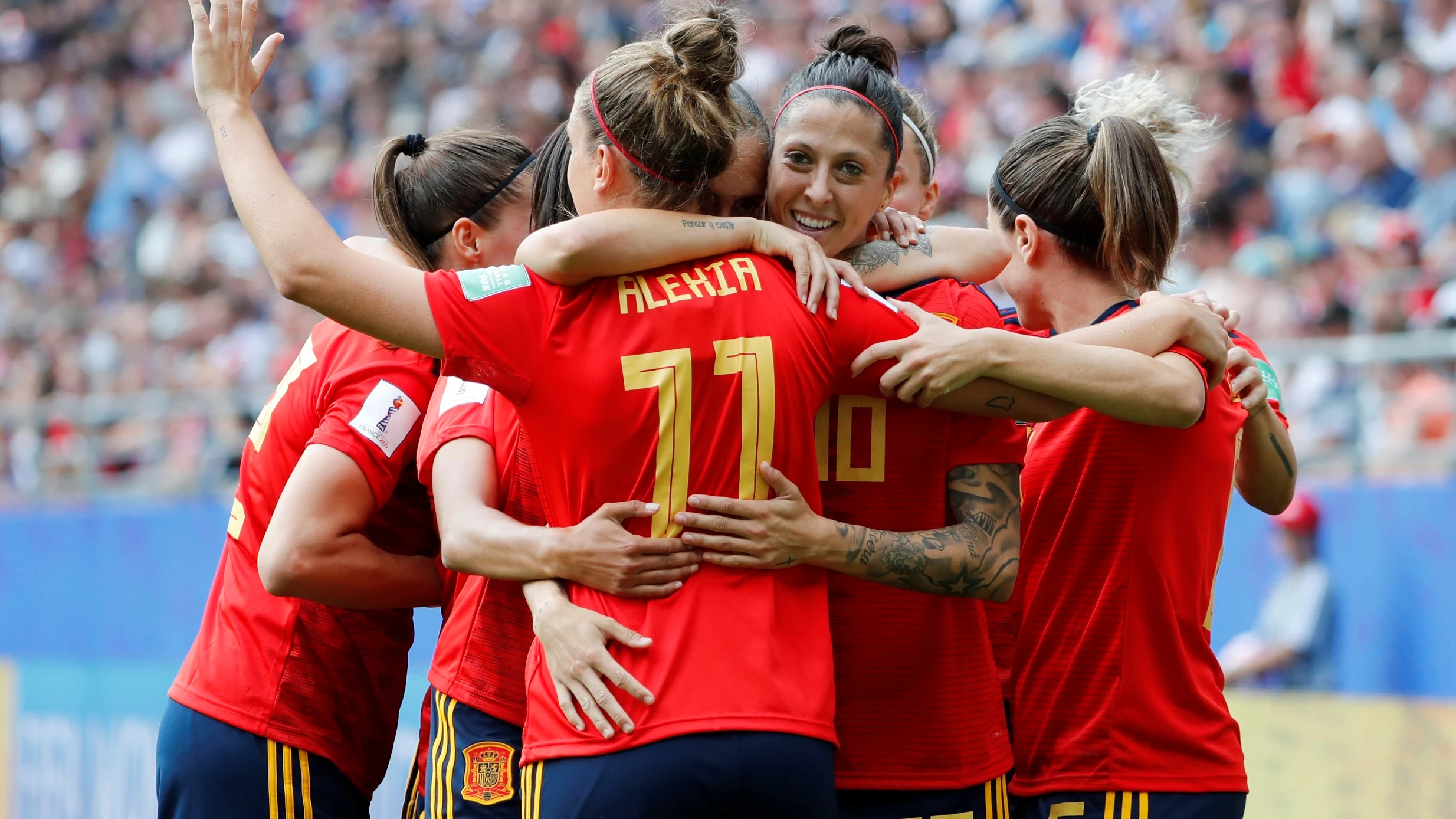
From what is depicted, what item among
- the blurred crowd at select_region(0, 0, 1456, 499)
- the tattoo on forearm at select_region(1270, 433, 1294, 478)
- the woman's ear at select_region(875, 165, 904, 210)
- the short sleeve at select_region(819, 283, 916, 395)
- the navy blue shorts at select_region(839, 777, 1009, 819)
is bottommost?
the navy blue shorts at select_region(839, 777, 1009, 819)

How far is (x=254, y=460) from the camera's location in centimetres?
370

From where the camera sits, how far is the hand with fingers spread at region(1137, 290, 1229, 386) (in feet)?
10.2

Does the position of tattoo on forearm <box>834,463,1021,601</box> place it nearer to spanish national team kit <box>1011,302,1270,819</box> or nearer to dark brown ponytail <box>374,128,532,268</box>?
spanish national team kit <box>1011,302,1270,819</box>

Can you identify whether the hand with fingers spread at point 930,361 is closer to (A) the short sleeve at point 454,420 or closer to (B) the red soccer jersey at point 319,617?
(A) the short sleeve at point 454,420

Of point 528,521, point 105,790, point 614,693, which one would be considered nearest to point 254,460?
point 528,521

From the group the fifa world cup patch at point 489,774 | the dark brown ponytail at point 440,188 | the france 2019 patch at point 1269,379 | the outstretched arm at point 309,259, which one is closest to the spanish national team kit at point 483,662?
the fifa world cup patch at point 489,774

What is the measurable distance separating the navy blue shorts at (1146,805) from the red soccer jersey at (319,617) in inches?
64.9

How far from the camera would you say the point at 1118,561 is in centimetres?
315

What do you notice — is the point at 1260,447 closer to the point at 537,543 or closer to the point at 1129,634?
the point at 1129,634

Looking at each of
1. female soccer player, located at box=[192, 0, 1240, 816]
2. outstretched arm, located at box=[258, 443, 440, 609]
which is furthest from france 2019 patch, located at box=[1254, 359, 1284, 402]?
outstretched arm, located at box=[258, 443, 440, 609]

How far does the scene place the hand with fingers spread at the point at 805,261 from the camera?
2.78 meters

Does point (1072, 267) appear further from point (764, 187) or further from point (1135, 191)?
point (764, 187)

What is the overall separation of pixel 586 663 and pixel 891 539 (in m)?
0.66

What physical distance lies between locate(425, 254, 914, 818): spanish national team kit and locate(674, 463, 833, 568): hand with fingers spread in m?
0.03
